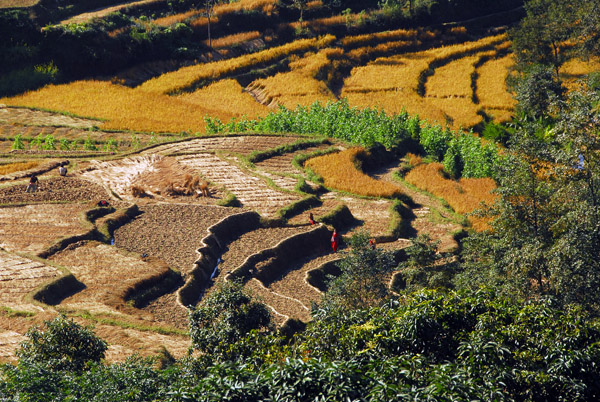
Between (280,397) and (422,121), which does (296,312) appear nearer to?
(280,397)

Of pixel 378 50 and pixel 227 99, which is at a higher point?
pixel 378 50

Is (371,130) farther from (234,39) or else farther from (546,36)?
(234,39)

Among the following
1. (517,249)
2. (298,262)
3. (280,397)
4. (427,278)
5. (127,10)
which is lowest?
(298,262)

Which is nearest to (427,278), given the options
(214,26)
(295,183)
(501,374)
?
(501,374)

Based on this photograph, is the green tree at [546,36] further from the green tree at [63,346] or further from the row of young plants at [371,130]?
the green tree at [63,346]

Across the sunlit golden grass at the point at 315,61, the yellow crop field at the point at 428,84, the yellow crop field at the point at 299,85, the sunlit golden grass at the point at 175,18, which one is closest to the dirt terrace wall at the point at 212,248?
the yellow crop field at the point at 299,85

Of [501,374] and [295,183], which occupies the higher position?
[501,374]

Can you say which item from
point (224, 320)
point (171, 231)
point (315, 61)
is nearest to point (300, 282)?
point (171, 231)
